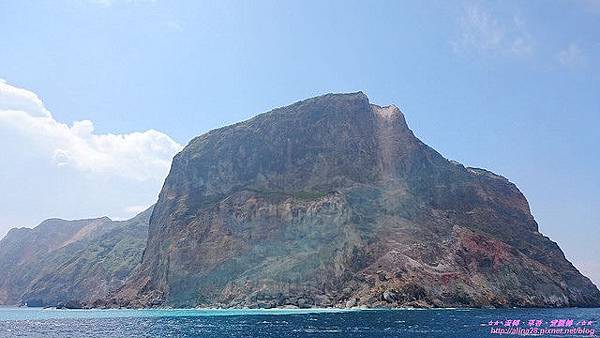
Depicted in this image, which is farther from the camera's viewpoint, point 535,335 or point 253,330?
point 253,330

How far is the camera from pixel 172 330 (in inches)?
4609

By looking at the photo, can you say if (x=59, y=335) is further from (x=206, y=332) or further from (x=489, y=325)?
(x=489, y=325)

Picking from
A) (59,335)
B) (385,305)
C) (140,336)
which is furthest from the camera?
(385,305)

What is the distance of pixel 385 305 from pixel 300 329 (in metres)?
92.7

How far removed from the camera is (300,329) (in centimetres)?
11306

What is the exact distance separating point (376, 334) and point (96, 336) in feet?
169

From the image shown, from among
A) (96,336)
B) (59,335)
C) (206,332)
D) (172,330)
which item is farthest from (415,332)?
(59,335)

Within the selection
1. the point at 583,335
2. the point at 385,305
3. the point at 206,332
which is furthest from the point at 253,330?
the point at 385,305

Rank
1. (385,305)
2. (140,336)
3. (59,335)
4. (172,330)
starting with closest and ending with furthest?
(140,336), (59,335), (172,330), (385,305)

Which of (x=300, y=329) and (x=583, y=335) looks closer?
(x=583, y=335)

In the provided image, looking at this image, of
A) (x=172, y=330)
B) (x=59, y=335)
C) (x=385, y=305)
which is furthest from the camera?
(x=385, y=305)

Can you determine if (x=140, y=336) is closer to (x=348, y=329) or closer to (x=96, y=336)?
(x=96, y=336)

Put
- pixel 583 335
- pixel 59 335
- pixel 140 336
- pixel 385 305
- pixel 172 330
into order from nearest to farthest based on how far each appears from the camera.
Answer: pixel 583 335 < pixel 140 336 < pixel 59 335 < pixel 172 330 < pixel 385 305

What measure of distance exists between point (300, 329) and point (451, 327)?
101 ft
